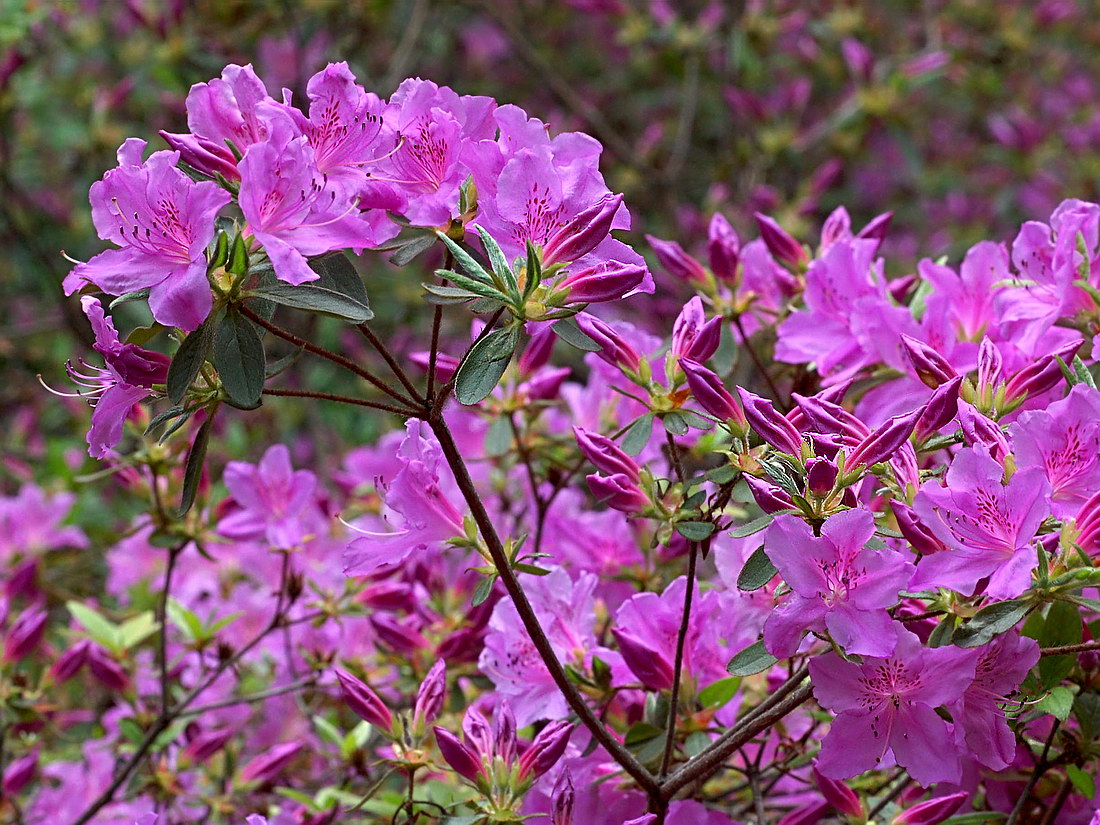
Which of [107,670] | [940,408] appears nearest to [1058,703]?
[940,408]

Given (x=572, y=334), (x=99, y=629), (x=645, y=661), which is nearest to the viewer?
(x=572, y=334)

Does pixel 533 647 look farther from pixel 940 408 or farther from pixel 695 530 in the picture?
pixel 940 408

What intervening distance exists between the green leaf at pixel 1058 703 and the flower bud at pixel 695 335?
44cm

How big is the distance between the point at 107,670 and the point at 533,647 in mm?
759

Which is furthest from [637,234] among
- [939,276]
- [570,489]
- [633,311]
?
[939,276]

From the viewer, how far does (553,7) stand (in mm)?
3928

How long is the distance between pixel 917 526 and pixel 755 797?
394mm

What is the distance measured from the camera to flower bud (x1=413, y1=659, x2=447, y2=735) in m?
1.18

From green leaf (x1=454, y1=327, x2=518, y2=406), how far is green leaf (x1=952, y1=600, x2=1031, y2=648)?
1.41 feet

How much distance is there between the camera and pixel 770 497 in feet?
3.08

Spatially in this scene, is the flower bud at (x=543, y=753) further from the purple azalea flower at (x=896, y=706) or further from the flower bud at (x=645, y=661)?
the purple azalea flower at (x=896, y=706)

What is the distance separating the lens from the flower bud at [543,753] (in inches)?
42.4

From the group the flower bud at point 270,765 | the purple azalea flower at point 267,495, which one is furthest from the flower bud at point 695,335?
the flower bud at point 270,765

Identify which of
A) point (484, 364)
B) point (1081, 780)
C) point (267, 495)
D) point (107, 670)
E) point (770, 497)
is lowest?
point (107, 670)
